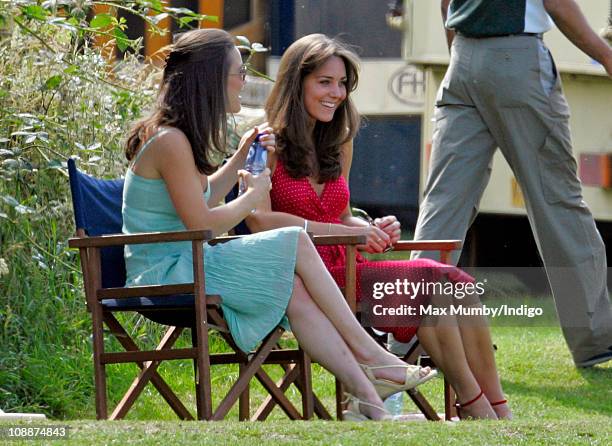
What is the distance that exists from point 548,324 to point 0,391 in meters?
3.01

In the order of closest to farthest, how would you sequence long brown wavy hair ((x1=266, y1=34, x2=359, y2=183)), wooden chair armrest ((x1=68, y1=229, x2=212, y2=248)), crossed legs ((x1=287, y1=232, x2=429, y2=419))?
wooden chair armrest ((x1=68, y1=229, x2=212, y2=248)) → crossed legs ((x1=287, y1=232, x2=429, y2=419)) → long brown wavy hair ((x1=266, y1=34, x2=359, y2=183))

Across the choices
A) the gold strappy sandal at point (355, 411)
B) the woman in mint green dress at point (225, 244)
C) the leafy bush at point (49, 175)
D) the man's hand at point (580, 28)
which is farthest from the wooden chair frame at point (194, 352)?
the man's hand at point (580, 28)

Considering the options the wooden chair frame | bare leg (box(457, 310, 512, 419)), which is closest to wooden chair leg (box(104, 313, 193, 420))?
the wooden chair frame

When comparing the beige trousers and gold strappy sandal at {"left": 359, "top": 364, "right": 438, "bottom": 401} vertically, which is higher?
the beige trousers

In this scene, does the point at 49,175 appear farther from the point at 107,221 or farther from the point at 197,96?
the point at 197,96

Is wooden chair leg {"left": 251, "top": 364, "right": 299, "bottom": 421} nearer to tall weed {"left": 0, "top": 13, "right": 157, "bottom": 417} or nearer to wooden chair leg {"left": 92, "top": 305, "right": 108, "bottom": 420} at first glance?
wooden chair leg {"left": 92, "top": 305, "right": 108, "bottom": 420}

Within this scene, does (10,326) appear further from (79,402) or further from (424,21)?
(424,21)

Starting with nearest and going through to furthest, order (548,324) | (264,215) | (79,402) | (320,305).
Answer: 1. (320,305)
2. (264,215)
3. (79,402)
4. (548,324)

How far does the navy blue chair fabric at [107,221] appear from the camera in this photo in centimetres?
463

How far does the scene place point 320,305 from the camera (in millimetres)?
4445

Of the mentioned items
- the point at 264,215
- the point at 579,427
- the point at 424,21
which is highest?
the point at 424,21

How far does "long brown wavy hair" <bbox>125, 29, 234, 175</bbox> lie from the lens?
4641mm

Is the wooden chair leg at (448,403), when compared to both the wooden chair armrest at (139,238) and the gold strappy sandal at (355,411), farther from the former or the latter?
the wooden chair armrest at (139,238)

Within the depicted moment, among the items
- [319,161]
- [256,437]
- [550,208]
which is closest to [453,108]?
[550,208]
